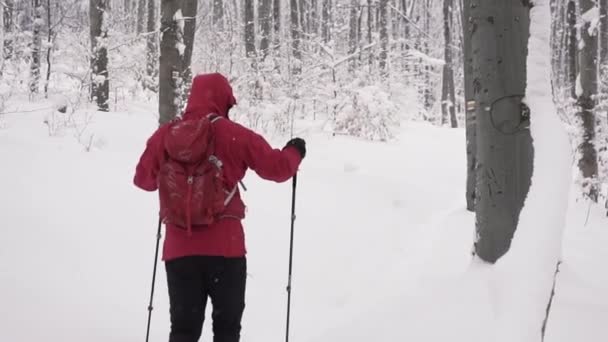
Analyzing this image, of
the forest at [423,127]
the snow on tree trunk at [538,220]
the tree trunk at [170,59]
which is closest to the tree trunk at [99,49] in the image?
the forest at [423,127]

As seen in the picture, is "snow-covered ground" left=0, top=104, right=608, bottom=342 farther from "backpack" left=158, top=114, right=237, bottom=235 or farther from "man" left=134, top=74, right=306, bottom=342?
"backpack" left=158, top=114, right=237, bottom=235

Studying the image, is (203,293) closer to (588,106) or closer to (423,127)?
(588,106)

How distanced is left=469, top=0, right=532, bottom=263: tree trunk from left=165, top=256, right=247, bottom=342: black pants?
5.30 feet

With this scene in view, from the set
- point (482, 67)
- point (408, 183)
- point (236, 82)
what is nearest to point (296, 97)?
point (236, 82)

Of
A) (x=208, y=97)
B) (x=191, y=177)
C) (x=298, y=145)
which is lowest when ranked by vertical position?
(x=191, y=177)

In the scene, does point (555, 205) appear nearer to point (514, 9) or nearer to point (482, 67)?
point (482, 67)

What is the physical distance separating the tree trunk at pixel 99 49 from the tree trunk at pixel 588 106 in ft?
30.5

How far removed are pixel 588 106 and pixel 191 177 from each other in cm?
809

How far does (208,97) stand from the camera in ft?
8.43

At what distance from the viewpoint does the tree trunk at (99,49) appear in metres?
10.5

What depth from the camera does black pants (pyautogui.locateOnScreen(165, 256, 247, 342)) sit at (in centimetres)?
243

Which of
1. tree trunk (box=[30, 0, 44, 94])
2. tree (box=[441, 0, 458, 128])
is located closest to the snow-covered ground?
tree trunk (box=[30, 0, 44, 94])

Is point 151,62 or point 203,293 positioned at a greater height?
point 151,62

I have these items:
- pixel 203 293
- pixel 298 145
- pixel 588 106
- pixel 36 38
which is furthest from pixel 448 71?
pixel 203 293
